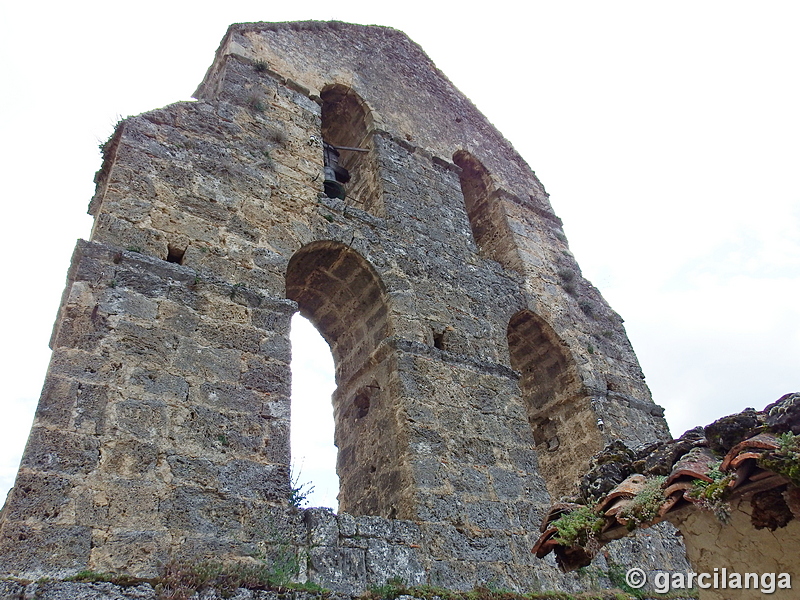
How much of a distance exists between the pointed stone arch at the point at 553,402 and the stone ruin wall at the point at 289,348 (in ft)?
0.10

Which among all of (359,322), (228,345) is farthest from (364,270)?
(228,345)

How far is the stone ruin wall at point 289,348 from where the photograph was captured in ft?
12.2

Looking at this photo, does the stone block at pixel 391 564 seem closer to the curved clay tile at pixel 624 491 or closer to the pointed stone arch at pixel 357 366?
the pointed stone arch at pixel 357 366

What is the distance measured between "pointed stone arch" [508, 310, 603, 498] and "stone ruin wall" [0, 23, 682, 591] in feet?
0.10

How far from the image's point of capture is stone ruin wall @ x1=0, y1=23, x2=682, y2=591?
373cm

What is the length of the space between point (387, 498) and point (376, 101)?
19.6 ft

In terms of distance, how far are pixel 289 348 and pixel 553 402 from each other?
3.94 metres

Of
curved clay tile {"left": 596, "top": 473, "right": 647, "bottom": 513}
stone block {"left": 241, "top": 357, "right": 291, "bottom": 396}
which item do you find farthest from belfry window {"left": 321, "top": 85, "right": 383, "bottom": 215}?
curved clay tile {"left": 596, "top": 473, "right": 647, "bottom": 513}

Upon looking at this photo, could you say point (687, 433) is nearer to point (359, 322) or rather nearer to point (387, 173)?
point (359, 322)

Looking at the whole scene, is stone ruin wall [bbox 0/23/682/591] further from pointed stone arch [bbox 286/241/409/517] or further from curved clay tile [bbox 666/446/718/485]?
curved clay tile [bbox 666/446/718/485]

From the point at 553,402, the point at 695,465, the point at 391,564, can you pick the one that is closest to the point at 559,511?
the point at 695,465

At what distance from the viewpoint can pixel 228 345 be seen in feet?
15.4

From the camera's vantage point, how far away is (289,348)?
4953 mm

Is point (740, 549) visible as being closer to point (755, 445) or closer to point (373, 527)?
point (755, 445)
